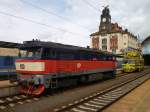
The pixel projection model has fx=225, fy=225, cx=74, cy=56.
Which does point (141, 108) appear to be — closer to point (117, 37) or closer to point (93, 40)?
point (117, 37)

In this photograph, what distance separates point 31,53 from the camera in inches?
573

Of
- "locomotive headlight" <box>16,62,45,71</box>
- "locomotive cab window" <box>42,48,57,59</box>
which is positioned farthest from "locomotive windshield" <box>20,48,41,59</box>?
"locomotive headlight" <box>16,62,45,71</box>

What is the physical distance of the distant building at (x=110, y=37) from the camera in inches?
2987

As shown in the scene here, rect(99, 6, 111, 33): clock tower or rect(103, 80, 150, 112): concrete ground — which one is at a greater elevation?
rect(99, 6, 111, 33): clock tower

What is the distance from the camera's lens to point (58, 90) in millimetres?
16375

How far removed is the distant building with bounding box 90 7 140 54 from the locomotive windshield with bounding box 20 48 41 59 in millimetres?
61105

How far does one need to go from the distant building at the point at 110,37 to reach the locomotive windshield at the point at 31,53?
6111 cm

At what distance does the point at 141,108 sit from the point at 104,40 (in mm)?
70962

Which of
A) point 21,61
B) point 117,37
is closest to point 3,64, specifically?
point 21,61

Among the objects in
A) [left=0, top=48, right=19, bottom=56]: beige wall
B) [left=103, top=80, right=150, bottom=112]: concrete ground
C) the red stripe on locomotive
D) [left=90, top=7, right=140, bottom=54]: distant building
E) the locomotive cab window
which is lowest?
[left=103, top=80, right=150, bottom=112]: concrete ground

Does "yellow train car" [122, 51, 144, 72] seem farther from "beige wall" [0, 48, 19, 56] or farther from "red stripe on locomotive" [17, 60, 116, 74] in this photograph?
"beige wall" [0, 48, 19, 56]

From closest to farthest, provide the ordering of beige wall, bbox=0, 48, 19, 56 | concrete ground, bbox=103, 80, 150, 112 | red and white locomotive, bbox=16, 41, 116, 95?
1. concrete ground, bbox=103, 80, 150, 112
2. red and white locomotive, bbox=16, 41, 116, 95
3. beige wall, bbox=0, 48, 19, 56

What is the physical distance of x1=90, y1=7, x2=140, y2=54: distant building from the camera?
75875mm

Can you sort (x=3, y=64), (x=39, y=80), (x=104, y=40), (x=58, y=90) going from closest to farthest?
(x=39, y=80) → (x=58, y=90) → (x=3, y=64) → (x=104, y=40)
